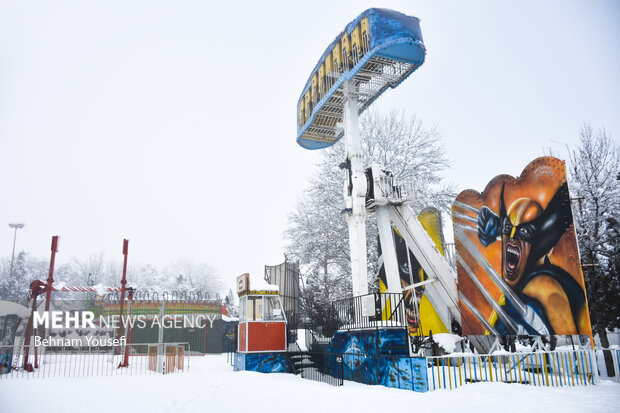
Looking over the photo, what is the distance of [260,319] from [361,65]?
382 inches

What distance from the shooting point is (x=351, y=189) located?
15.0 m

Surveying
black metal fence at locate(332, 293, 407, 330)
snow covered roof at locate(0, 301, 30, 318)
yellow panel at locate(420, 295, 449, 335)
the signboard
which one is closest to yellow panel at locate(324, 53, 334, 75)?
the signboard

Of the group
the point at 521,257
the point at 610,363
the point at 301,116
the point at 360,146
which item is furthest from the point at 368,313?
the point at 301,116

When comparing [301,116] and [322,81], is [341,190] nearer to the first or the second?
[301,116]

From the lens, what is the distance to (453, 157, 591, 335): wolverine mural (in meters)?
10.8

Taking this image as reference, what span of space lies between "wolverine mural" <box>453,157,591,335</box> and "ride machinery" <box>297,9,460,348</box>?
1.40 m

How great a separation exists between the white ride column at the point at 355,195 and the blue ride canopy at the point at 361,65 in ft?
2.67

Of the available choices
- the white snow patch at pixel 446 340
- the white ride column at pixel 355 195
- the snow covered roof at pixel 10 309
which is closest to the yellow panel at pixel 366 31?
the white ride column at pixel 355 195

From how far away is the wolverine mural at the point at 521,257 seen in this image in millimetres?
10797

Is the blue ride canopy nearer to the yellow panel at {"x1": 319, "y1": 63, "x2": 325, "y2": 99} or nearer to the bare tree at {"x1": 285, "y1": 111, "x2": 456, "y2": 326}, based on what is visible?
the yellow panel at {"x1": 319, "y1": 63, "x2": 325, "y2": 99}

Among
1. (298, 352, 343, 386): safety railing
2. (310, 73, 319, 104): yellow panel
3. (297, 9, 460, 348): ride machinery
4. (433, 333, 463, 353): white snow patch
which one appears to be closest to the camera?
(298, 352, 343, 386): safety railing

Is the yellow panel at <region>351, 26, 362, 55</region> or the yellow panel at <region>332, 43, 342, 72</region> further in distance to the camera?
the yellow panel at <region>332, 43, 342, 72</region>

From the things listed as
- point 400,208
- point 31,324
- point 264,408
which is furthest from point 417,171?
point 31,324

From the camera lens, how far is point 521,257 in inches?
484
